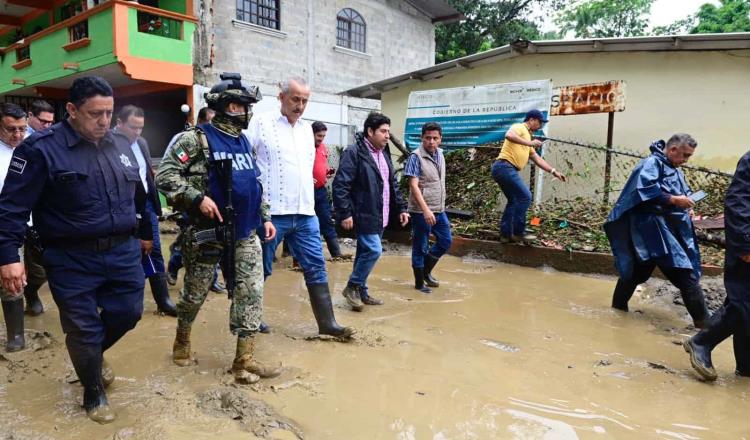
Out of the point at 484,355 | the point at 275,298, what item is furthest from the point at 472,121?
the point at 484,355

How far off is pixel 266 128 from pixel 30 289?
2638 mm

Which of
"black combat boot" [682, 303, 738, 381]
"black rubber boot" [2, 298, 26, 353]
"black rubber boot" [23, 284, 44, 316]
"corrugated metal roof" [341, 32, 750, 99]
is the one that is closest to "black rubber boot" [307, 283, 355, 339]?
"black rubber boot" [2, 298, 26, 353]

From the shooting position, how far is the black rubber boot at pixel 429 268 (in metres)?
5.69

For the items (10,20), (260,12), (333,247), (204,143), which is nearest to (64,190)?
(204,143)

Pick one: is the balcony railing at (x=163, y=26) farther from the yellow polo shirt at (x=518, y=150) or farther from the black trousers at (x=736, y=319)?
the black trousers at (x=736, y=319)

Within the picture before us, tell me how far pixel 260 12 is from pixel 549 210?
9806 mm

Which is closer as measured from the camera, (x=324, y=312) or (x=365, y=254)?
(x=324, y=312)

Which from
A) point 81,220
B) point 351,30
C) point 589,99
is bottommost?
point 81,220

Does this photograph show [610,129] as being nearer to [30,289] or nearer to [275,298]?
[275,298]

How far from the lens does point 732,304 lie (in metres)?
3.39

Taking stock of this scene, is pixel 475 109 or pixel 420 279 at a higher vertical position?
pixel 475 109

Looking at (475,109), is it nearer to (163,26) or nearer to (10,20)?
(163,26)

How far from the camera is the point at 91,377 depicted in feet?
8.64

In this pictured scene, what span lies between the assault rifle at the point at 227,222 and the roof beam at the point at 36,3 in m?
16.9
